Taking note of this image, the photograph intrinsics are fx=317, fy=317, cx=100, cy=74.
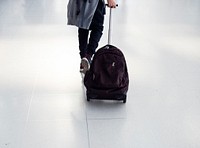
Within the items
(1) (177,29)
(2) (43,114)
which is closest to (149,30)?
(1) (177,29)

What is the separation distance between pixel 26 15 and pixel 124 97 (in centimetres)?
274

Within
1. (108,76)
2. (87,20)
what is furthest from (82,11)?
(108,76)

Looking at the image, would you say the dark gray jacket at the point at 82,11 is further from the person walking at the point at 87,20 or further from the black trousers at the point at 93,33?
the black trousers at the point at 93,33

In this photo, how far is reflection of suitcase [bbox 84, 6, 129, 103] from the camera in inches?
90.4

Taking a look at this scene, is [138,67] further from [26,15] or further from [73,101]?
[26,15]

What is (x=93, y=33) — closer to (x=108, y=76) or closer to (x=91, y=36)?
(x=91, y=36)

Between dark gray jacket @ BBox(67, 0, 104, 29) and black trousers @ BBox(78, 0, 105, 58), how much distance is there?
0.35 ft

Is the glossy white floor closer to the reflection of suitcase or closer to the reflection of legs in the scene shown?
the reflection of suitcase

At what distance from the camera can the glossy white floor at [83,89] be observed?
2072 mm

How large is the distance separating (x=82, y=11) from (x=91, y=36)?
0.98 ft

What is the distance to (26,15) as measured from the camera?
460 cm

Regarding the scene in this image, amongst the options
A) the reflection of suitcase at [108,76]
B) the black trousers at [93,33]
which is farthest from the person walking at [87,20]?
the reflection of suitcase at [108,76]

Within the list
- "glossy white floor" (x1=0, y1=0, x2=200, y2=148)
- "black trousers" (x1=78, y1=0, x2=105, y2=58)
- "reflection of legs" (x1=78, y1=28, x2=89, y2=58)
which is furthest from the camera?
"reflection of legs" (x1=78, y1=28, x2=89, y2=58)

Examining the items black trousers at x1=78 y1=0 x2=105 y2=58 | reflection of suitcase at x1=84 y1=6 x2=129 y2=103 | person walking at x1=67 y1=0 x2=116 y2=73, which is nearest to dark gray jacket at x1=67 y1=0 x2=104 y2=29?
person walking at x1=67 y1=0 x2=116 y2=73
